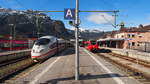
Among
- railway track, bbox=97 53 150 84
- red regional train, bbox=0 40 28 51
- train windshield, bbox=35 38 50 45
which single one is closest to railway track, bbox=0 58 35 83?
train windshield, bbox=35 38 50 45

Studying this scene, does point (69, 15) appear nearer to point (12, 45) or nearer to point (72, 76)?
point (72, 76)

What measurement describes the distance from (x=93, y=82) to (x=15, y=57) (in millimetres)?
19563

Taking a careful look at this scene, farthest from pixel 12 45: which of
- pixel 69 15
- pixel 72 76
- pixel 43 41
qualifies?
pixel 69 15

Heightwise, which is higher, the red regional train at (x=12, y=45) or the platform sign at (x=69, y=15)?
the platform sign at (x=69, y=15)

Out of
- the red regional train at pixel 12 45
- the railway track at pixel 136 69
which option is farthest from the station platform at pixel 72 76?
the red regional train at pixel 12 45

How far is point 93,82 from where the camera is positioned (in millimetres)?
8500

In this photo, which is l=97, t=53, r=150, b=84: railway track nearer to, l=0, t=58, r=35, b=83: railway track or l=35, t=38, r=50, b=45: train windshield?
l=0, t=58, r=35, b=83: railway track

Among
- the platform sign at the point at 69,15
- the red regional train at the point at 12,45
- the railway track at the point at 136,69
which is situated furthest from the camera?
the red regional train at the point at 12,45

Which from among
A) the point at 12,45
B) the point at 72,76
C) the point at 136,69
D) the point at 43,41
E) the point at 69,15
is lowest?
the point at 136,69

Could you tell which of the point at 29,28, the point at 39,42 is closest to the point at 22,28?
the point at 29,28

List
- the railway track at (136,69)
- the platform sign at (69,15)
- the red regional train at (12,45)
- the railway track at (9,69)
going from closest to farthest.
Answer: the platform sign at (69,15) < the railway track at (136,69) < the railway track at (9,69) < the red regional train at (12,45)

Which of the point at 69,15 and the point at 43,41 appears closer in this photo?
the point at 69,15

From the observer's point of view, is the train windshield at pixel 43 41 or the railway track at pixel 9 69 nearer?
the railway track at pixel 9 69

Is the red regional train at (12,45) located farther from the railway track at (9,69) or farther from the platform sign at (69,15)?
the platform sign at (69,15)
